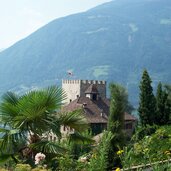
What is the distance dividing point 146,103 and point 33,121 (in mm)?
40468

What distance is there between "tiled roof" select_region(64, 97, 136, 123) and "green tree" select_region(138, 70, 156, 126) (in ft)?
63.7

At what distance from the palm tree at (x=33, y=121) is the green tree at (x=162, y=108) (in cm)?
3804

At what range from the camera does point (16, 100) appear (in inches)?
441

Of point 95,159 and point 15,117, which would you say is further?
point 15,117

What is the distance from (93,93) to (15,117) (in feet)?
228

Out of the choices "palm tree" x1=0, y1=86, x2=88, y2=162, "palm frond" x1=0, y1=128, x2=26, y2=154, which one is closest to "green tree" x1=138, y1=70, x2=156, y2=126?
"palm tree" x1=0, y1=86, x2=88, y2=162

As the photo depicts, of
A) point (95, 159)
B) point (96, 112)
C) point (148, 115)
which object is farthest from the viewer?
point (96, 112)

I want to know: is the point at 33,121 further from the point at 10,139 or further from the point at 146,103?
the point at 146,103

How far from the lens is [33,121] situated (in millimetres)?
10812

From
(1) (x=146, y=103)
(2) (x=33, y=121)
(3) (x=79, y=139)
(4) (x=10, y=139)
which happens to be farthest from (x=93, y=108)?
(4) (x=10, y=139)

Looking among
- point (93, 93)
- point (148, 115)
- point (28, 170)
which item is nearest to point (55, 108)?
point (28, 170)

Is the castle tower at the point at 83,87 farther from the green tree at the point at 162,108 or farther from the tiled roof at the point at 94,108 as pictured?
the green tree at the point at 162,108

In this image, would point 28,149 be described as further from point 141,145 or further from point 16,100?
point 141,145

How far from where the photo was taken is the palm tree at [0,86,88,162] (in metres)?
10.6
